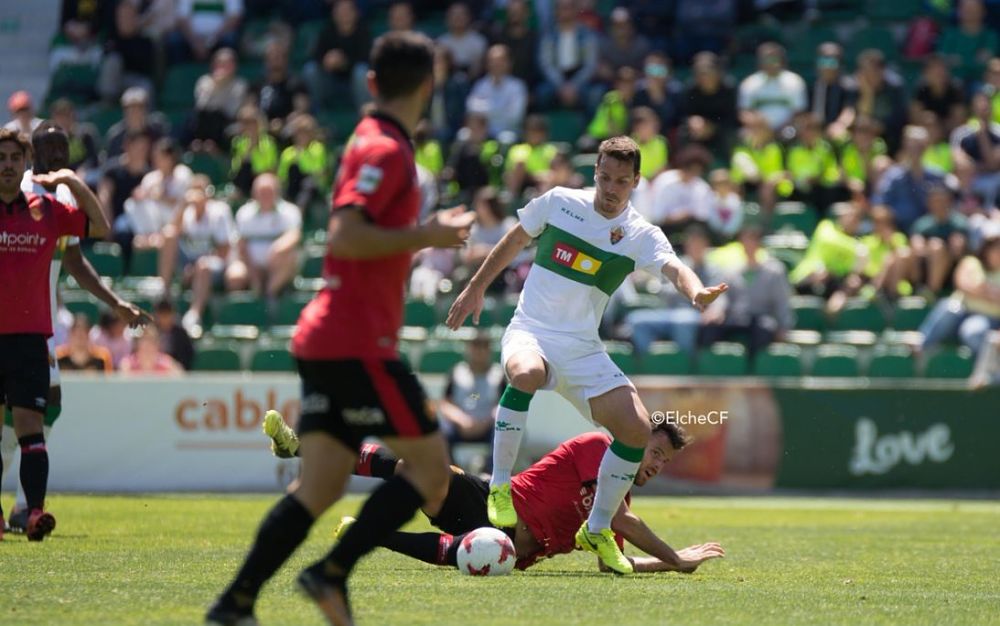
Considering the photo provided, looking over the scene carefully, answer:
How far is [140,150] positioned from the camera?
68.3 feet

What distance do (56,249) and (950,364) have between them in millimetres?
10269

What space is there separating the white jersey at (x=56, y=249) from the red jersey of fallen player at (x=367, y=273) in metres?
4.47

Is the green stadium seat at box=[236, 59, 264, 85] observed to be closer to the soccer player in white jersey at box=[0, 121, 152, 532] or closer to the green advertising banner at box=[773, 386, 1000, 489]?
the green advertising banner at box=[773, 386, 1000, 489]

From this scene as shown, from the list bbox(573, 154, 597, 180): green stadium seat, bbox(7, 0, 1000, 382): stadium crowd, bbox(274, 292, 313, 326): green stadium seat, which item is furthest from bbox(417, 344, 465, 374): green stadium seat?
bbox(573, 154, 597, 180): green stadium seat

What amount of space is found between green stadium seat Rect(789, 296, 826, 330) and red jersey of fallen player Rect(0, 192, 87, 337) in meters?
10.6

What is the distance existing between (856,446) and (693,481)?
1734 mm

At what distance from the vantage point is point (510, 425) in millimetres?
9250

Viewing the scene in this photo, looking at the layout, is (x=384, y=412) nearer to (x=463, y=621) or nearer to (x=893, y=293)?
(x=463, y=621)

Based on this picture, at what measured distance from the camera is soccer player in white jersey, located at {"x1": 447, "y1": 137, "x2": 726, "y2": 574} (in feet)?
29.1

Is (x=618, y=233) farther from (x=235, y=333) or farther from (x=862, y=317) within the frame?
(x=235, y=333)

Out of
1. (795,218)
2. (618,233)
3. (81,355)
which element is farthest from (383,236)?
(795,218)

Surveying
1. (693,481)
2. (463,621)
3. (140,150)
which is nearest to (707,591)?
(463,621)

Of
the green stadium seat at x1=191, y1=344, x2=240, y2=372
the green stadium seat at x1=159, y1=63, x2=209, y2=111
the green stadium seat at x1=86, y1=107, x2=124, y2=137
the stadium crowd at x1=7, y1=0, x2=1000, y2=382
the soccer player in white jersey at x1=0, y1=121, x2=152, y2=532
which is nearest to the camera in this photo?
the soccer player in white jersey at x1=0, y1=121, x2=152, y2=532

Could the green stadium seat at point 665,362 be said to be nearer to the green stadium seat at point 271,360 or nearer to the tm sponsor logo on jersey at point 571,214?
the green stadium seat at point 271,360
